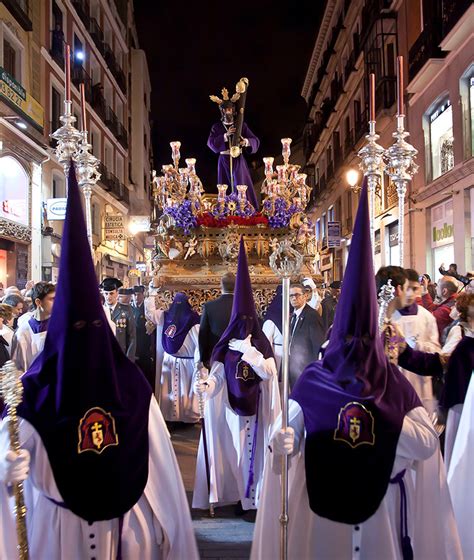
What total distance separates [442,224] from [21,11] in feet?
45.3

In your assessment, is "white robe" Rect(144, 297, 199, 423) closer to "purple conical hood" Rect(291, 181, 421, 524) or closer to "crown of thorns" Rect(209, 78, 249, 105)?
"crown of thorns" Rect(209, 78, 249, 105)

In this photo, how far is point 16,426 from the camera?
2.06 meters

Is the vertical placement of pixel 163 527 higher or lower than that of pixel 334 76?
lower

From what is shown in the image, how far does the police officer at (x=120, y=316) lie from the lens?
6379 millimetres

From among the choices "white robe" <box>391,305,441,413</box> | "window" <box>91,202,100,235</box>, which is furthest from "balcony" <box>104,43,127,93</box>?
"white robe" <box>391,305,441,413</box>

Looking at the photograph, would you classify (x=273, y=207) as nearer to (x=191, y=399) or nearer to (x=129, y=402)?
(x=191, y=399)

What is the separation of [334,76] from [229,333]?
29.0m

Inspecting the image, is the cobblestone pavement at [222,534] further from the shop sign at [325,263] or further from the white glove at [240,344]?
the shop sign at [325,263]

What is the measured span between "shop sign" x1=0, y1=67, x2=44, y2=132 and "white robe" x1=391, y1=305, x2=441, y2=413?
39.5ft

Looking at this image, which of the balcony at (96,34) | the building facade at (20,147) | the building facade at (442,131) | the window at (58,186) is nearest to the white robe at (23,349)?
the building facade at (20,147)

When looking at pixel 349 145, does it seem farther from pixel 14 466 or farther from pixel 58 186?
pixel 14 466

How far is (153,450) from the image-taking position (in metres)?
A: 2.40

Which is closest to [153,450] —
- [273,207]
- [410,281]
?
[410,281]

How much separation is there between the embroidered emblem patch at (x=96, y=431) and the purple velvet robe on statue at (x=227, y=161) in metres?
5.85
